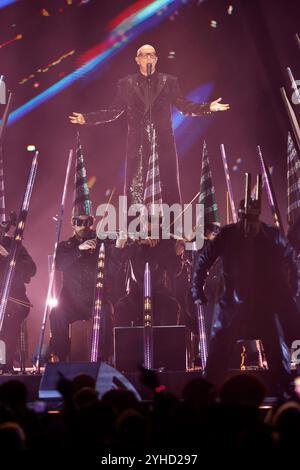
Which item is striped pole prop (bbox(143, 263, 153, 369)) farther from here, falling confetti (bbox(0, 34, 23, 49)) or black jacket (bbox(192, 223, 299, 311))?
falling confetti (bbox(0, 34, 23, 49))

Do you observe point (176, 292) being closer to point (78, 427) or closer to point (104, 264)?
point (104, 264)

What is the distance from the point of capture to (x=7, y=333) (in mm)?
7566

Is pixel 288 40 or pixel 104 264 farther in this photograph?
pixel 288 40

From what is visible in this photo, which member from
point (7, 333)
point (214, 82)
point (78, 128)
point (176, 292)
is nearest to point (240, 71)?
point (214, 82)

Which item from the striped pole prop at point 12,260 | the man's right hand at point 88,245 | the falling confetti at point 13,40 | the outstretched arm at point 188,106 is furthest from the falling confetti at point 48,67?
the man's right hand at point 88,245

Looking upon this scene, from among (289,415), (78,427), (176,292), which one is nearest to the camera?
(289,415)

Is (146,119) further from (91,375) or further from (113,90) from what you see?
(91,375)

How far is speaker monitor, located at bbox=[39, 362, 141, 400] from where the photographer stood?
480 centimetres

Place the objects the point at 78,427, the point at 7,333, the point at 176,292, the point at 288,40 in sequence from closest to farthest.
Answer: the point at 78,427, the point at 7,333, the point at 176,292, the point at 288,40

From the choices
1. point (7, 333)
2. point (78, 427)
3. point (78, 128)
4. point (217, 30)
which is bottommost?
point (78, 427)

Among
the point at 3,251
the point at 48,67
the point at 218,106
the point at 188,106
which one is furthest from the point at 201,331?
the point at 48,67

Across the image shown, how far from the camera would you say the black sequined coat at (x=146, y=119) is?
9305 mm

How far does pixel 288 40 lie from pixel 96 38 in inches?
138

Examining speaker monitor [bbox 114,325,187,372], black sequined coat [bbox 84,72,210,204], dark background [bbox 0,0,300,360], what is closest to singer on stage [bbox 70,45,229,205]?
A: black sequined coat [bbox 84,72,210,204]
